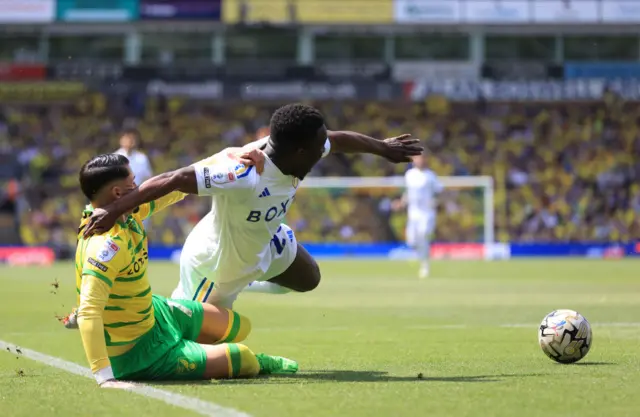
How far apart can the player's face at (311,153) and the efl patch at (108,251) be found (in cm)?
146

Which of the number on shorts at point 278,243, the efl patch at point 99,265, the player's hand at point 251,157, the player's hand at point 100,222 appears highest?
the player's hand at point 251,157

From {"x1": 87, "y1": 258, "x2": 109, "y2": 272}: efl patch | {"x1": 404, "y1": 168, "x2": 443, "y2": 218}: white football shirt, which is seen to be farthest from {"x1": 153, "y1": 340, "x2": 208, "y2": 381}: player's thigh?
{"x1": 404, "y1": 168, "x2": 443, "y2": 218}: white football shirt

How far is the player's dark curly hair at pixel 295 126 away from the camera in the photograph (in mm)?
7035

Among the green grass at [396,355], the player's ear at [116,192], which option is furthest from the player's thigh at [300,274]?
the player's ear at [116,192]

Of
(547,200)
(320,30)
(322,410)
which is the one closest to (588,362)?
(322,410)

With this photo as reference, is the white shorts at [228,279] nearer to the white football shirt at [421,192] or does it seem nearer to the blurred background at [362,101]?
the white football shirt at [421,192]

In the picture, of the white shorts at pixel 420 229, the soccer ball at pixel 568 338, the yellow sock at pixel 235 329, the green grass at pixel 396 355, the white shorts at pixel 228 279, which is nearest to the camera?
the green grass at pixel 396 355

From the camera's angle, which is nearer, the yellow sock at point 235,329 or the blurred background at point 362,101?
the yellow sock at point 235,329

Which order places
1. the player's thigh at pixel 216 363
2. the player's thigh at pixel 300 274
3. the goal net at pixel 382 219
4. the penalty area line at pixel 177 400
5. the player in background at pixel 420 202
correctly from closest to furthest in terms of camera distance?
the penalty area line at pixel 177 400 → the player's thigh at pixel 216 363 → the player's thigh at pixel 300 274 → the player in background at pixel 420 202 → the goal net at pixel 382 219

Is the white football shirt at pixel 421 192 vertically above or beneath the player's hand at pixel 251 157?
beneath

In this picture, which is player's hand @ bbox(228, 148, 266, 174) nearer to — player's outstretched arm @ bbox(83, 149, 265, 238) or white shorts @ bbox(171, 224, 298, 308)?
player's outstretched arm @ bbox(83, 149, 265, 238)

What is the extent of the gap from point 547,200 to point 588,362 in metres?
29.2

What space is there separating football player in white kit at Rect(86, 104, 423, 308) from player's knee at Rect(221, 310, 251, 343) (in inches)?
17.3

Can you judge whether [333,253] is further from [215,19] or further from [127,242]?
[127,242]
